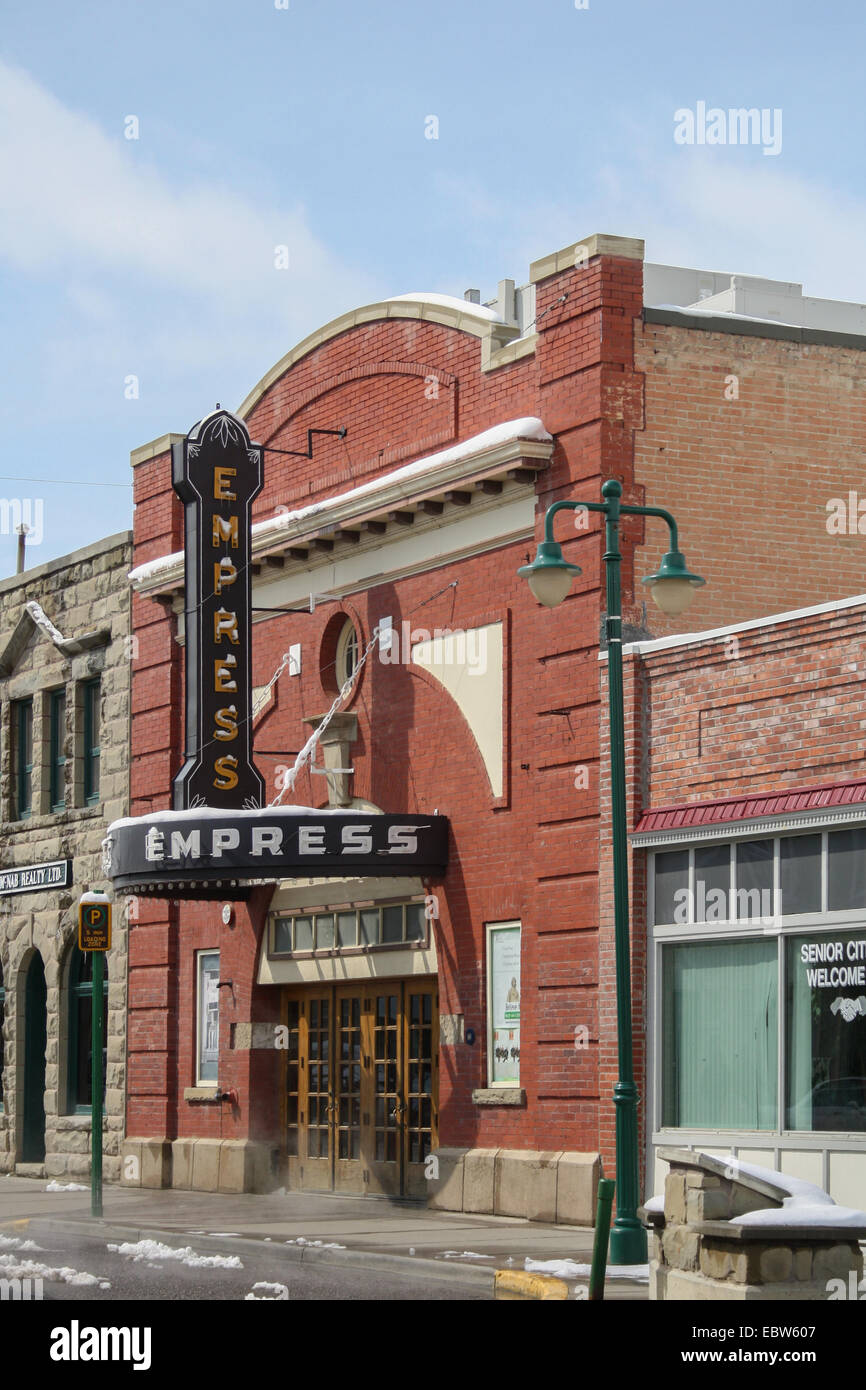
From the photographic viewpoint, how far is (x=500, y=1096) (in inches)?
839

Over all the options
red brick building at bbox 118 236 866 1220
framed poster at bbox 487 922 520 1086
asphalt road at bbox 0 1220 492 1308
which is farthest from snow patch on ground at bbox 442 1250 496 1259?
framed poster at bbox 487 922 520 1086

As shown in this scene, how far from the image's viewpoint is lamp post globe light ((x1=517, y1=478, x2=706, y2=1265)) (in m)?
16.5

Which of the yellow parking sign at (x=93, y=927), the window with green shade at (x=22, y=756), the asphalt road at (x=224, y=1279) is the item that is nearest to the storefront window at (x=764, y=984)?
the asphalt road at (x=224, y=1279)

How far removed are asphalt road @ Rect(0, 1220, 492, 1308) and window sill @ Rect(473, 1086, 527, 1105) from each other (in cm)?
375

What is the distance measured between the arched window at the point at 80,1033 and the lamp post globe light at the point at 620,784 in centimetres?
1537

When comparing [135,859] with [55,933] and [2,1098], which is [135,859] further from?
[2,1098]

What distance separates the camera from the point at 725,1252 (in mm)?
11742

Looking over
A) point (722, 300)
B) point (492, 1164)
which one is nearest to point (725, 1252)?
point (492, 1164)

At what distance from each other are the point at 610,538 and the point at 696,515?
3.96m

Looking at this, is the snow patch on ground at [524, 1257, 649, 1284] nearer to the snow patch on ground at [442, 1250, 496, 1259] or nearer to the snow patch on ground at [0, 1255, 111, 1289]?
the snow patch on ground at [442, 1250, 496, 1259]

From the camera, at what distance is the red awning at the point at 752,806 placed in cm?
1717

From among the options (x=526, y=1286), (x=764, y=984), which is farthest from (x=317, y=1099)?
(x=526, y=1286)

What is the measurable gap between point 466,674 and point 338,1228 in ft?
20.3

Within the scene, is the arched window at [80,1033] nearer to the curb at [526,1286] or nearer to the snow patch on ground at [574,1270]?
the snow patch on ground at [574,1270]
